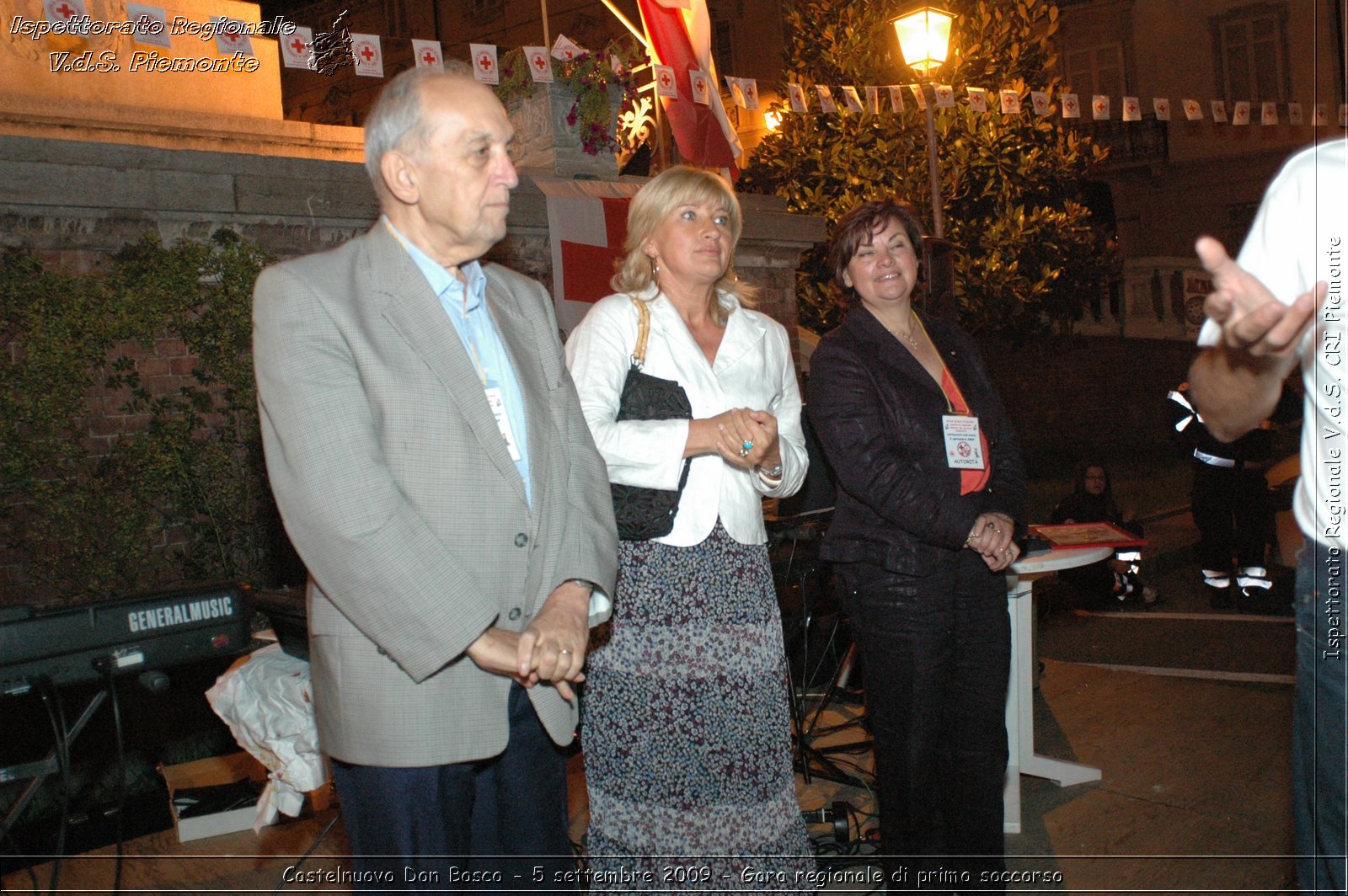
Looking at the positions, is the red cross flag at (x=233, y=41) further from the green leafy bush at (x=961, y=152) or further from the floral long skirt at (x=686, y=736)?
the green leafy bush at (x=961, y=152)

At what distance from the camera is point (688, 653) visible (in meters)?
2.66

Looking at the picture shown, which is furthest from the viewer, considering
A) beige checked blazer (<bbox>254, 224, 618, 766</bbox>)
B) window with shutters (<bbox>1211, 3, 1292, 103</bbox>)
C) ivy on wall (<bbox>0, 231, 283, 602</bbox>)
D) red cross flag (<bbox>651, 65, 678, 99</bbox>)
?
window with shutters (<bbox>1211, 3, 1292, 103</bbox>)

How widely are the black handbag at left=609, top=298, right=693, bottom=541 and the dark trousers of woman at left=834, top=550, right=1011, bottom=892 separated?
0.80 meters

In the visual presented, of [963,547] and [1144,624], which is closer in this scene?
[963,547]

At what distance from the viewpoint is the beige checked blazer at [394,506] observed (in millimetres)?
1877

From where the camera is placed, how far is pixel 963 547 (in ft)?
10.3

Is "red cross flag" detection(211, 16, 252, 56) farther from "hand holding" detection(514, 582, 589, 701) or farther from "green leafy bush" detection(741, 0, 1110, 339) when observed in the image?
"green leafy bush" detection(741, 0, 1110, 339)

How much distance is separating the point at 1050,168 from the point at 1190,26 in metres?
12.8

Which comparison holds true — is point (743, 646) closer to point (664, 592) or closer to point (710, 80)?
point (664, 592)

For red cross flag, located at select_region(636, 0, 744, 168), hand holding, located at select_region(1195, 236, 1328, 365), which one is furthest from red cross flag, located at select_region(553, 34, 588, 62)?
hand holding, located at select_region(1195, 236, 1328, 365)

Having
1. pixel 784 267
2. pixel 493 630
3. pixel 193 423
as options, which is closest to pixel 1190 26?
pixel 784 267

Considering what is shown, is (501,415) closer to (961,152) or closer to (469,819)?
(469,819)

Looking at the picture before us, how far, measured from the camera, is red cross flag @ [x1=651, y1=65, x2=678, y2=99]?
7.31 metres

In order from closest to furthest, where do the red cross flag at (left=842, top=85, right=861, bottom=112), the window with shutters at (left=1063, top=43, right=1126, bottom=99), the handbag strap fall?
the handbag strap → the red cross flag at (left=842, top=85, right=861, bottom=112) → the window with shutters at (left=1063, top=43, right=1126, bottom=99)
